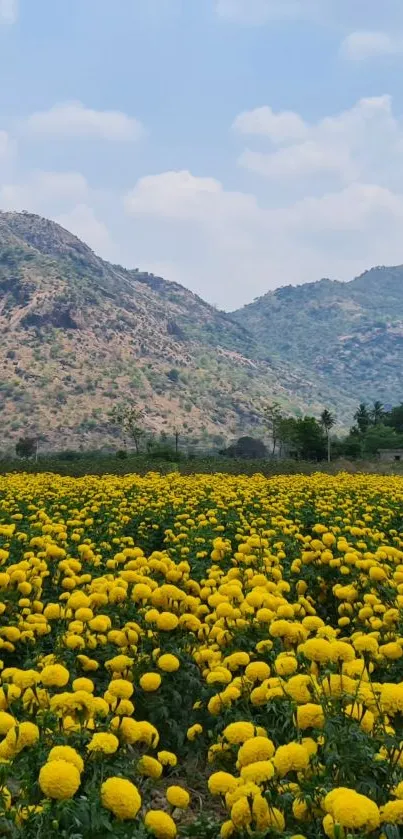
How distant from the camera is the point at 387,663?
12.6ft

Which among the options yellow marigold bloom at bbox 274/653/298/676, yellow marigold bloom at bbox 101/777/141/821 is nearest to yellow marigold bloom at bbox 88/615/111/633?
yellow marigold bloom at bbox 274/653/298/676

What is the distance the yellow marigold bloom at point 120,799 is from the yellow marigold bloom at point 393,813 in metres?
0.75

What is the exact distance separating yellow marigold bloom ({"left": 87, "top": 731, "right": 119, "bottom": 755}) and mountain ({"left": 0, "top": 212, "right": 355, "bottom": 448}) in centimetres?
8523

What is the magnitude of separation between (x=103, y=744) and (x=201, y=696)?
1.79 m

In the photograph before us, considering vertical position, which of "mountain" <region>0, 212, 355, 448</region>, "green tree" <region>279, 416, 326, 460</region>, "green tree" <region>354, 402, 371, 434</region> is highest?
"mountain" <region>0, 212, 355, 448</region>

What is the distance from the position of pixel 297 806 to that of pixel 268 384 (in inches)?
6128

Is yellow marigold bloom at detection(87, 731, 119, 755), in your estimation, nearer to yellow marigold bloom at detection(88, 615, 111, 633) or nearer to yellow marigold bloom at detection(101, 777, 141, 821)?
yellow marigold bloom at detection(101, 777, 141, 821)

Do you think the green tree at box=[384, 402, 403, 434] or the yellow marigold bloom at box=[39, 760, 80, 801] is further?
the green tree at box=[384, 402, 403, 434]

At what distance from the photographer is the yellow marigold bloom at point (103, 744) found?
2.52 m

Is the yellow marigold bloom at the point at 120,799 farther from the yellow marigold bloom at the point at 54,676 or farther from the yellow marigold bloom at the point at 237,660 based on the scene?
the yellow marigold bloom at the point at 237,660

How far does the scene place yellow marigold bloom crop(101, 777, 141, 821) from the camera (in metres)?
2.13

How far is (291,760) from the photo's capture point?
7.52ft

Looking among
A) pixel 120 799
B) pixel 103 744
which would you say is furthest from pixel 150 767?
pixel 120 799

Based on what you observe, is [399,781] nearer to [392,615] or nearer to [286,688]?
[286,688]
